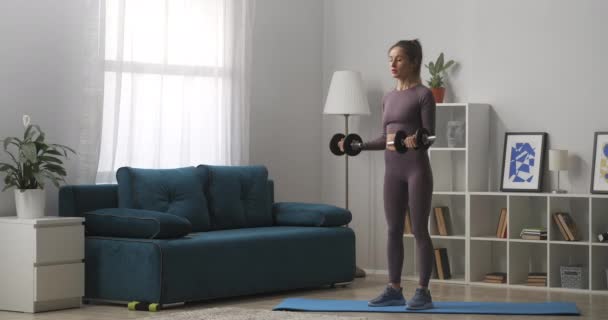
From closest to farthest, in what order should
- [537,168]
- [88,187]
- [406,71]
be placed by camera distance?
[406,71] < [88,187] < [537,168]

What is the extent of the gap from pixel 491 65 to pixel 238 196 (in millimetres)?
2108

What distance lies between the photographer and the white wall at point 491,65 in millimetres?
6969

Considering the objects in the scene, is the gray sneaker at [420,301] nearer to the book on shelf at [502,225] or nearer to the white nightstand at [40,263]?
the book on shelf at [502,225]

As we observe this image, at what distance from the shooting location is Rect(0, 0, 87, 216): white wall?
616cm

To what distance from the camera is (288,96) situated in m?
8.02

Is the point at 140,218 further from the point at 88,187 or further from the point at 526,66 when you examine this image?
the point at 526,66

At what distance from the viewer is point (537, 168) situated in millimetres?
7098

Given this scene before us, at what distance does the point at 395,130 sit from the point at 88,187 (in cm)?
Result: 197

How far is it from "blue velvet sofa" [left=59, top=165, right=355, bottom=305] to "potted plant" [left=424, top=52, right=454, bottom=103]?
115 cm

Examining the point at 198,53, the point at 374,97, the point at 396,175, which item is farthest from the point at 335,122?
the point at 396,175

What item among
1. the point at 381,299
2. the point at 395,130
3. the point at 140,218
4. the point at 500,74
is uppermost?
the point at 500,74

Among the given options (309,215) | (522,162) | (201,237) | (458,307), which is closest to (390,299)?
(458,307)

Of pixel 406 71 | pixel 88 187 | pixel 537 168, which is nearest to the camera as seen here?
pixel 406 71

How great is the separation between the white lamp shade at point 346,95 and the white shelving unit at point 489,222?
601 mm
